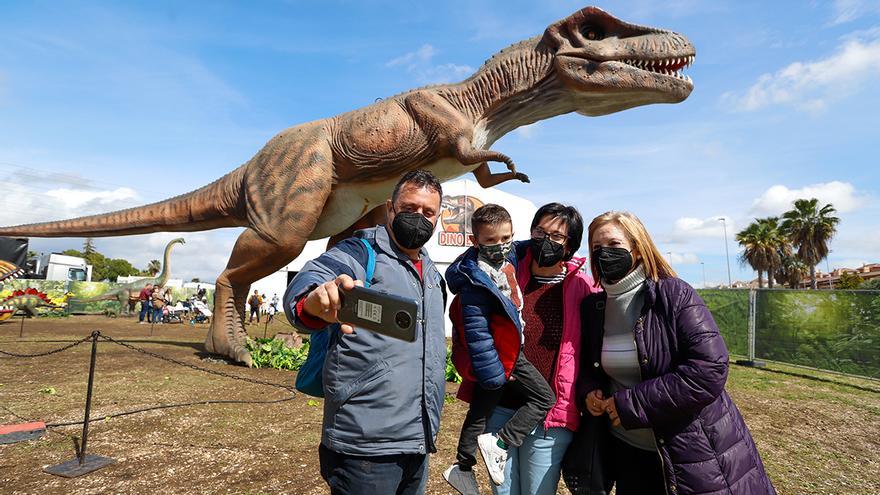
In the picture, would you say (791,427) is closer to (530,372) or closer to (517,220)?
(530,372)

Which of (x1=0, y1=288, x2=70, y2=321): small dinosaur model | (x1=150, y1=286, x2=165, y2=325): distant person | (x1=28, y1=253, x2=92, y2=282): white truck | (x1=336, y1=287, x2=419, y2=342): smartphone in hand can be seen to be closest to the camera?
(x1=336, y1=287, x2=419, y2=342): smartphone in hand

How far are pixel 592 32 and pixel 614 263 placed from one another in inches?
167

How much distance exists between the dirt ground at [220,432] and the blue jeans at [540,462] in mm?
1198

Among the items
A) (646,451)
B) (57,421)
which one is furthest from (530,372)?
(57,421)

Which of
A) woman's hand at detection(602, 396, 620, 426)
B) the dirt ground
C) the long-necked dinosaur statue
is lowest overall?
the dirt ground

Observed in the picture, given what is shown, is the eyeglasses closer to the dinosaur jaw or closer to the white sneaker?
the white sneaker

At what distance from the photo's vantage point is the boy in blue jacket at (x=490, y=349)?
72.4 inches

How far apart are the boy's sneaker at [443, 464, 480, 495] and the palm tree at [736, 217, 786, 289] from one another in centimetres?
3658

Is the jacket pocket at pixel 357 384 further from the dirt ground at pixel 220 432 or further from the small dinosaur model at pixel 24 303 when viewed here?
the small dinosaur model at pixel 24 303

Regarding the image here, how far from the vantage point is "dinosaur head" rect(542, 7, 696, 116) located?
4.85 metres

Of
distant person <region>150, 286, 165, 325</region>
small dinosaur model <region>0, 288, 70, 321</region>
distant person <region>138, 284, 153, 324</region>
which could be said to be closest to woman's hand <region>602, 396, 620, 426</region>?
distant person <region>150, 286, 165, 325</region>

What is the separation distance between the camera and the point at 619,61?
4.95 metres

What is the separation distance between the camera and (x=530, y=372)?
1896 mm

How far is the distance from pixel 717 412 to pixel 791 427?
14.3ft
